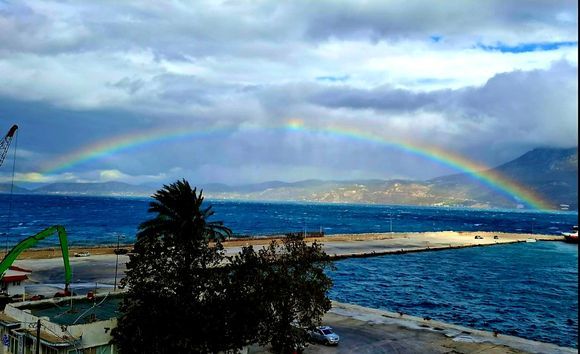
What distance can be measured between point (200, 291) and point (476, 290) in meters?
77.5

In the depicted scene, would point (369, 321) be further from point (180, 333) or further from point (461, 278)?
point (461, 278)

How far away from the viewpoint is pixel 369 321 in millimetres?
59000

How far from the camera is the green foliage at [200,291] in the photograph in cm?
3089

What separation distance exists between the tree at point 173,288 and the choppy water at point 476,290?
46499 mm

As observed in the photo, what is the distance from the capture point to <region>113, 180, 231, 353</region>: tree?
30.8 m

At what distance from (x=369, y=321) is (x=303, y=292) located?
2414cm

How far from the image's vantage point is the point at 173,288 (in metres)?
32.9

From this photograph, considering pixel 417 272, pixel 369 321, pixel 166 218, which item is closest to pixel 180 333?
pixel 166 218

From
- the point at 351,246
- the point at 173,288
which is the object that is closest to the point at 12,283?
the point at 173,288

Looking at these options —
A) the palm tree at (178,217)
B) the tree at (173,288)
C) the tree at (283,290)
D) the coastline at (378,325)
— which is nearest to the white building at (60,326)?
the tree at (173,288)

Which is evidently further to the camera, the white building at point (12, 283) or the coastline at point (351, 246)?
the coastline at point (351, 246)

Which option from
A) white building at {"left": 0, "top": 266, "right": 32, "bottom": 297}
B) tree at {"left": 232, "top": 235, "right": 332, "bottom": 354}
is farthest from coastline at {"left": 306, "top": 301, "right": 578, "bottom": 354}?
white building at {"left": 0, "top": 266, "right": 32, "bottom": 297}

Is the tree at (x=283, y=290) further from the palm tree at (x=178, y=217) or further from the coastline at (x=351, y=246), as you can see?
the coastline at (x=351, y=246)

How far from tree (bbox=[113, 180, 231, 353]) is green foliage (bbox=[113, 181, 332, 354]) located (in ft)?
0.19
